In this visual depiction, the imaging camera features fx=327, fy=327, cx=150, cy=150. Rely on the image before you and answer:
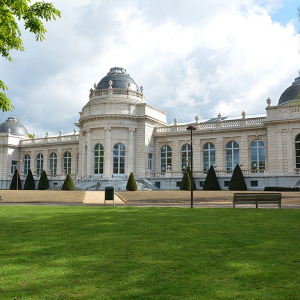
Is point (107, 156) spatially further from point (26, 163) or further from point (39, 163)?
point (26, 163)

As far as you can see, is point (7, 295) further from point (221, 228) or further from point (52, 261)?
point (221, 228)

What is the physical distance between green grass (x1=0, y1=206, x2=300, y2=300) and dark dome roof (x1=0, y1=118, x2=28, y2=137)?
5086cm

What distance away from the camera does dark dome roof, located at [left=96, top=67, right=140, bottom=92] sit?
1695 inches

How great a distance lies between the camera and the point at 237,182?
34156mm

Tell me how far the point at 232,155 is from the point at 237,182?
5.89 metres

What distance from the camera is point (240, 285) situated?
17.5ft

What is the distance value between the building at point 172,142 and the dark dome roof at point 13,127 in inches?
651

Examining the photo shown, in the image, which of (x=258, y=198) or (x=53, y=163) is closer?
(x=258, y=198)

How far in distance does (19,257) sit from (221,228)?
6.04 m

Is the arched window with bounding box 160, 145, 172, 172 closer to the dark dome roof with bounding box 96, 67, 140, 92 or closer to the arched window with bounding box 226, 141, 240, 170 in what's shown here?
the arched window with bounding box 226, 141, 240, 170

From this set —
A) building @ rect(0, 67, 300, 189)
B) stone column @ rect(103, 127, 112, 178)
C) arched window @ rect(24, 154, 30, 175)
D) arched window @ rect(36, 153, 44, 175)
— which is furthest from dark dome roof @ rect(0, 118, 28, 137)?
stone column @ rect(103, 127, 112, 178)

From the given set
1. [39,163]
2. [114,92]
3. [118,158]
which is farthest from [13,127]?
[118,158]

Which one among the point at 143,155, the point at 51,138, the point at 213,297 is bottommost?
the point at 213,297

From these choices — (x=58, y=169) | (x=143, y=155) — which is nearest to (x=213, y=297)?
(x=143, y=155)
